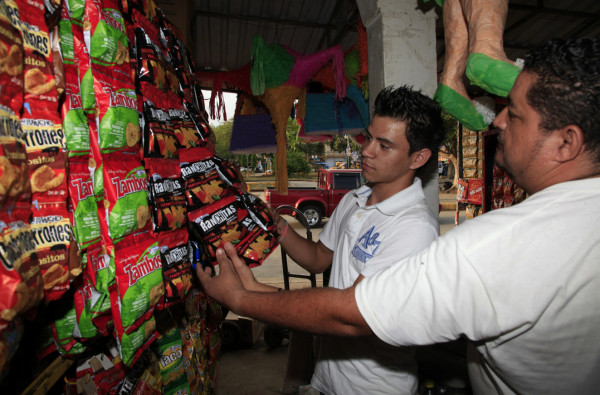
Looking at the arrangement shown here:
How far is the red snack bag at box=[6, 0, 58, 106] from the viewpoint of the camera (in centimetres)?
64

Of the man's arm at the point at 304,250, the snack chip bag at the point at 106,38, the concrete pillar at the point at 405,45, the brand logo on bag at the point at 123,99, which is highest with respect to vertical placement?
the concrete pillar at the point at 405,45

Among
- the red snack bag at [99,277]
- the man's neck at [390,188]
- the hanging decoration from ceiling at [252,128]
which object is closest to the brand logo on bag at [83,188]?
the red snack bag at [99,277]

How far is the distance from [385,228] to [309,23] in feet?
9.54

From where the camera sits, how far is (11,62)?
57 cm

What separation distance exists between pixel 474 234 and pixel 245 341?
129 inches

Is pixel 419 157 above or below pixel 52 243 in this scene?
above

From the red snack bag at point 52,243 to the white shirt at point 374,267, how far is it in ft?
3.06

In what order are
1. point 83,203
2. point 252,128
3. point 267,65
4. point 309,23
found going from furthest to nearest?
point 252,128 < point 309,23 < point 267,65 < point 83,203

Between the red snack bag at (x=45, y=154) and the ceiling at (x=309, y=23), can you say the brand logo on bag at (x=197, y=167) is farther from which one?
the ceiling at (x=309, y=23)

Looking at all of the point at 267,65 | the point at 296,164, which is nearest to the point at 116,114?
the point at 267,65

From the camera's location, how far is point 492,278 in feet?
2.48

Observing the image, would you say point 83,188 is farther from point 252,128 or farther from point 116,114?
point 252,128

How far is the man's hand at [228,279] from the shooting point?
105cm

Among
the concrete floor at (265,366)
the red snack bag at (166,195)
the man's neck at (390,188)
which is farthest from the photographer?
the concrete floor at (265,366)
